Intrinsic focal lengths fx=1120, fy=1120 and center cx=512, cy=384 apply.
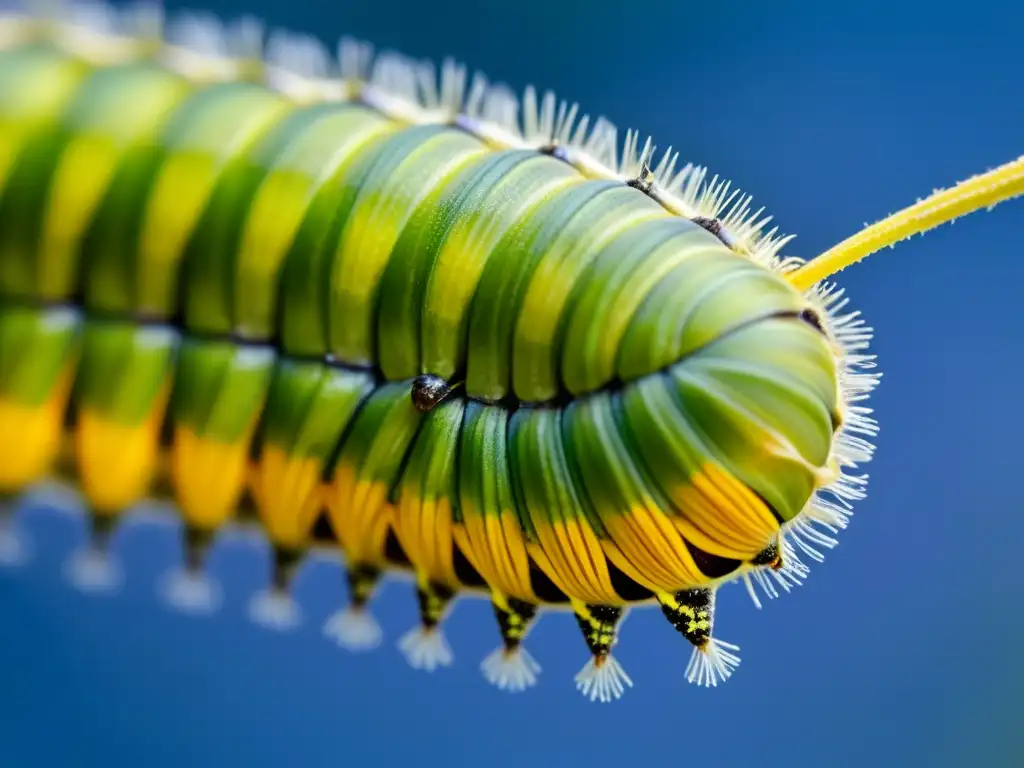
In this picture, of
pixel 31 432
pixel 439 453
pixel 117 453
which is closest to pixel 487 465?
pixel 439 453

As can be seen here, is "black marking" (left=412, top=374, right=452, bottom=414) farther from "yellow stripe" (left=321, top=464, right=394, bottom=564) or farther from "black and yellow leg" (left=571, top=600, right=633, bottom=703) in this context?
"black and yellow leg" (left=571, top=600, right=633, bottom=703)

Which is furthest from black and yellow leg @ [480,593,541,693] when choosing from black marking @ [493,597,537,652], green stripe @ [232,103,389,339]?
green stripe @ [232,103,389,339]

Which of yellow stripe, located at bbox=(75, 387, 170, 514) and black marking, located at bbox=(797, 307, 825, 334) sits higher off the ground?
black marking, located at bbox=(797, 307, 825, 334)

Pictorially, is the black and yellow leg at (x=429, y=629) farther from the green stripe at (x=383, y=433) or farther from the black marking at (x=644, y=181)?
the black marking at (x=644, y=181)

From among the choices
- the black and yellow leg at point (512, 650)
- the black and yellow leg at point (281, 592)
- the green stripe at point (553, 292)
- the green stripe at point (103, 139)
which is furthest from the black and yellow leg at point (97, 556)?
the green stripe at point (553, 292)

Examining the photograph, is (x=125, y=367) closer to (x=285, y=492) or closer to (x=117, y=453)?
(x=117, y=453)

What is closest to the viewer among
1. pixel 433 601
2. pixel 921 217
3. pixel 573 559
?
pixel 921 217

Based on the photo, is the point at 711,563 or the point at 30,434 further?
the point at 30,434

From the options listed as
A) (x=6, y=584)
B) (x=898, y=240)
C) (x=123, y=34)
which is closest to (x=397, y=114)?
(x=123, y=34)
